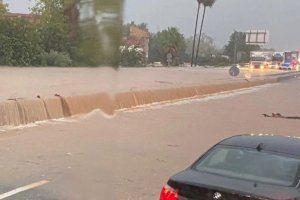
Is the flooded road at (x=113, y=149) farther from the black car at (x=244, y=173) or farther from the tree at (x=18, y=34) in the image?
the tree at (x=18, y=34)

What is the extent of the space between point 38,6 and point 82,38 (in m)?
0.45

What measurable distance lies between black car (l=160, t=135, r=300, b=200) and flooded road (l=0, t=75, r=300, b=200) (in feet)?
3.03

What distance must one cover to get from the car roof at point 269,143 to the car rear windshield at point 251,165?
0.35 ft

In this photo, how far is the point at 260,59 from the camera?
9712 cm

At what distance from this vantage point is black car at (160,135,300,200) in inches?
201

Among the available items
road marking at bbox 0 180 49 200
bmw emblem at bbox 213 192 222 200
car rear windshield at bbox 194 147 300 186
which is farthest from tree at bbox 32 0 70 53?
road marking at bbox 0 180 49 200

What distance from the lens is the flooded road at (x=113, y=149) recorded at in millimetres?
8641

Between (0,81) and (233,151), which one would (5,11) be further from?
(0,81)

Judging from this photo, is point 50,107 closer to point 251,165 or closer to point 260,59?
point 251,165

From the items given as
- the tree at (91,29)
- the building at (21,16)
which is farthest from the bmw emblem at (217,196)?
the tree at (91,29)

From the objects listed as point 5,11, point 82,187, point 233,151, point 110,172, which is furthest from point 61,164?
point 5,11

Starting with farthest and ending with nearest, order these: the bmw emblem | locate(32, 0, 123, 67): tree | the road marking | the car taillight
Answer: the road marking
the car taillight
the bmw emblem
locate(32, 0, 123, 67): tree

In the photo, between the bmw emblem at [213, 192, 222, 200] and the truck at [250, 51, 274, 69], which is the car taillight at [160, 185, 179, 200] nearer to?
the bmw emblem at [213, 192, 222, 200]

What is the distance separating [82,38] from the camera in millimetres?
2006
